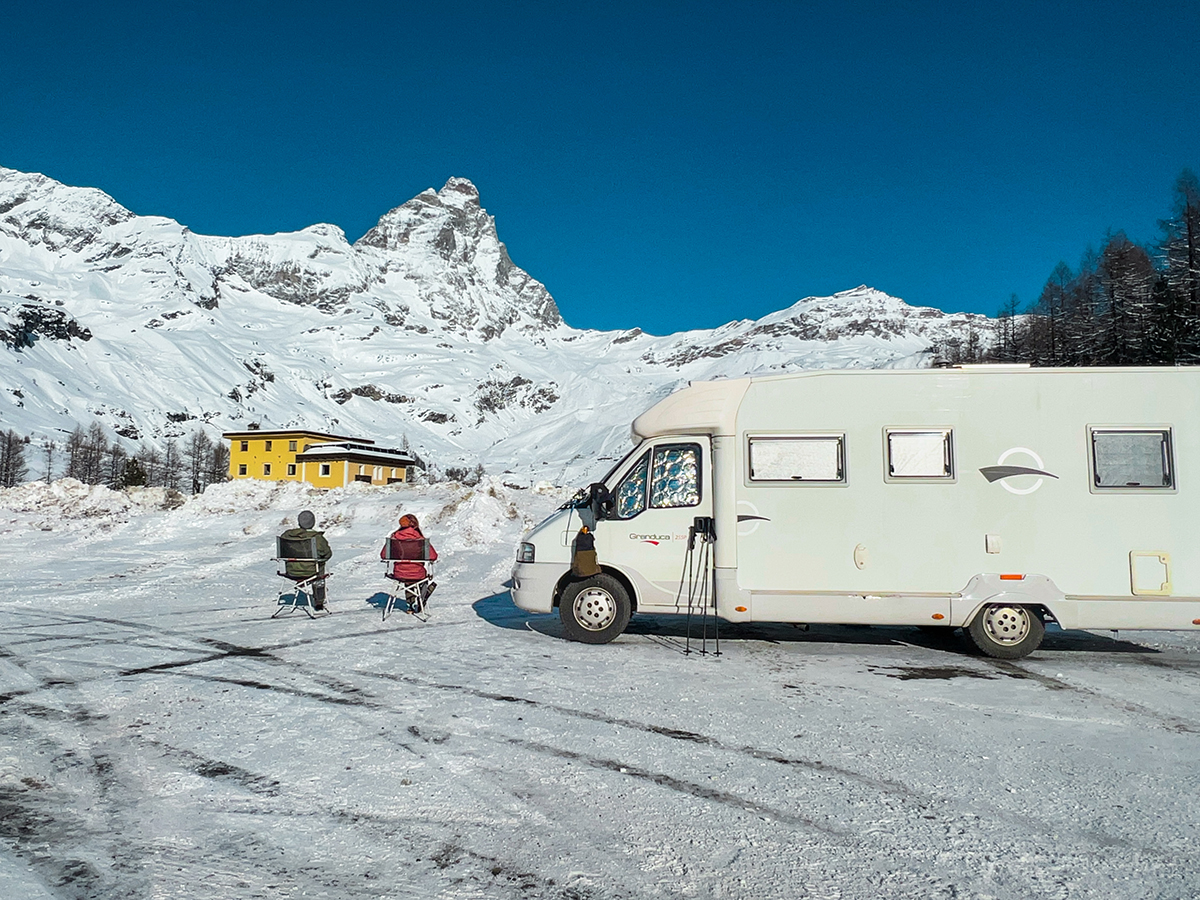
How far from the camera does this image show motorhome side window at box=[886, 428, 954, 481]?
7.73m

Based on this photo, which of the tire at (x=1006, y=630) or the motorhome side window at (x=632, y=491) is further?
the motorhome side window at (x=632, y=491)

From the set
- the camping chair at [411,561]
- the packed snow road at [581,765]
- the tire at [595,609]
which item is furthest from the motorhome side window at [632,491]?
the camping chair at [411,561]

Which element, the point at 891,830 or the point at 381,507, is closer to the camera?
the point at 891,830

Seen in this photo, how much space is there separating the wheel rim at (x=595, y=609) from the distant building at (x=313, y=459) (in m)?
62.7

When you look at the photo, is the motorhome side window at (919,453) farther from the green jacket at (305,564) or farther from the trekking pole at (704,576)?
the green jacket at (305,564)

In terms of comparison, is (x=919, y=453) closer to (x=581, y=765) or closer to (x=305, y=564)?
(x=581, y=765)

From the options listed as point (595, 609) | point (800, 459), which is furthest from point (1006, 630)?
point (595, 609)

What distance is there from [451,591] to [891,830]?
9.85 meters

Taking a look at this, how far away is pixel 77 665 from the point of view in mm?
6758

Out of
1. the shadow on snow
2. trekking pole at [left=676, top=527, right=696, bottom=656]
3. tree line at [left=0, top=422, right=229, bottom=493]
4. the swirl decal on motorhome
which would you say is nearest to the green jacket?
the shadow on snow

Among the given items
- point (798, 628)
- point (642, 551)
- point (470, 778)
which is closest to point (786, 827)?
point (470, 778)

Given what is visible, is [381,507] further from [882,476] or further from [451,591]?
[882,476]

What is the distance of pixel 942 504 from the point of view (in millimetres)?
7676

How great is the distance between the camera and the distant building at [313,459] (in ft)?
235
